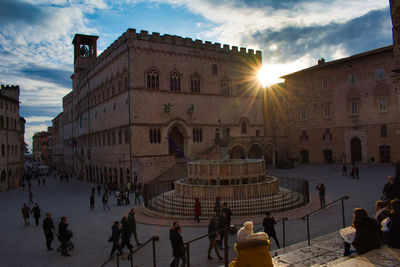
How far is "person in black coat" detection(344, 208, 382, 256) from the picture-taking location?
19.8 feet

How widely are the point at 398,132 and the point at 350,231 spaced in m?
31.1

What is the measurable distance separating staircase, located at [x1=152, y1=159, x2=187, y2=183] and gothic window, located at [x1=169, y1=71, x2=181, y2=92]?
9.77 meters

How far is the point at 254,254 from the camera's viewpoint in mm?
4809

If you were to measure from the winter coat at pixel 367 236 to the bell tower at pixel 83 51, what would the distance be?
55.3 metres

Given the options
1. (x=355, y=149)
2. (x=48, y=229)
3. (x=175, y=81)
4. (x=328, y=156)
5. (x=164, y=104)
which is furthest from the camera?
(x=328, y=156)

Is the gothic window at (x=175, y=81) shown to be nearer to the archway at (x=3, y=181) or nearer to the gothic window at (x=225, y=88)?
the gothic window at (x=225, y=88)

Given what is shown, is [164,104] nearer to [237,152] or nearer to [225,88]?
[225,88]

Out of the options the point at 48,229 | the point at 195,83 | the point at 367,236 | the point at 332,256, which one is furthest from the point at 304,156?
the point at 367,236

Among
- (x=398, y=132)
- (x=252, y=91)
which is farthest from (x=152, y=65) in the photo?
(x=398, y=132)

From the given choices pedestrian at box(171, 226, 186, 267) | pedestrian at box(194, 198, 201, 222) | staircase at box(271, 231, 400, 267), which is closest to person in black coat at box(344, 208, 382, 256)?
staircase at box(271, 231, 400, 267)

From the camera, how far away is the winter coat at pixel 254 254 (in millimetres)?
4797

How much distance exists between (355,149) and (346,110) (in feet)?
16.4

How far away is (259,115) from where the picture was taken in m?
43.4

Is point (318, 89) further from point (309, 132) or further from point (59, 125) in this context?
point (59, 125)
